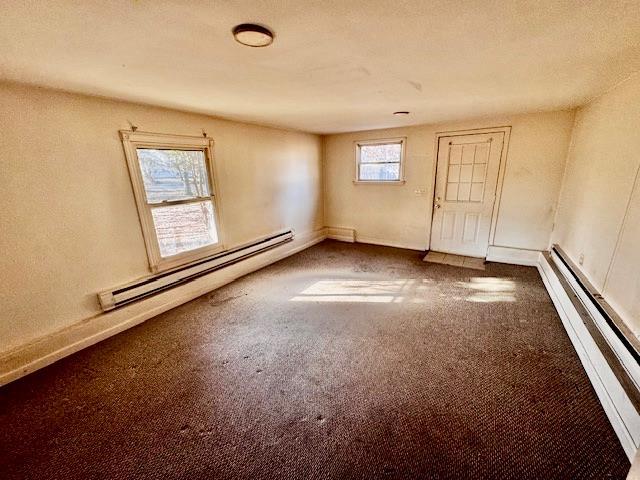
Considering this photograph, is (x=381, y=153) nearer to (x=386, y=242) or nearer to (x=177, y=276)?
(x=386, y=242)

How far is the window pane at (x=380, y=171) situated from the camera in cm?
484

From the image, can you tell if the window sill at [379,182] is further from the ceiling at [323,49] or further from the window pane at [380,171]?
the ceiling at [323,49]

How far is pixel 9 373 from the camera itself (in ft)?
6.57

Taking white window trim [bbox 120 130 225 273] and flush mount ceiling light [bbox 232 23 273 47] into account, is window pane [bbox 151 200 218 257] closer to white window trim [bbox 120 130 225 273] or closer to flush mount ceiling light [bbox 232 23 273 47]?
white window trim [bbox 120 130 225 273]

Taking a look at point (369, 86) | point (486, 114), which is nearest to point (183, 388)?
point (369, 86)

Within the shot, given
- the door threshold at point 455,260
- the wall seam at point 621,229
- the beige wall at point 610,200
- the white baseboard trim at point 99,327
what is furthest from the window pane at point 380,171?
the wall seam at point 621,229

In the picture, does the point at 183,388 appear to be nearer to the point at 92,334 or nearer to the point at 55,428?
the point at 55,428

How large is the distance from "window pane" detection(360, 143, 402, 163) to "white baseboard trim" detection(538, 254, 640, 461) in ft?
10.1

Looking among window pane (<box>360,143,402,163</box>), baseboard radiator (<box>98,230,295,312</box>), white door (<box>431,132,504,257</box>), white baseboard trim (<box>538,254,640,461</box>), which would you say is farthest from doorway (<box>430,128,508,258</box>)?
baseboard radiator (<box>98,230,295,312</box>)

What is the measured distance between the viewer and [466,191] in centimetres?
425

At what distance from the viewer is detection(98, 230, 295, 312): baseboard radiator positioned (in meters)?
2.55

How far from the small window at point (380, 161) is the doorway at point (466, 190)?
0.67 m

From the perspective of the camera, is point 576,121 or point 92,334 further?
point 576,121

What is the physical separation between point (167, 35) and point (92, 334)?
8.41 ft
